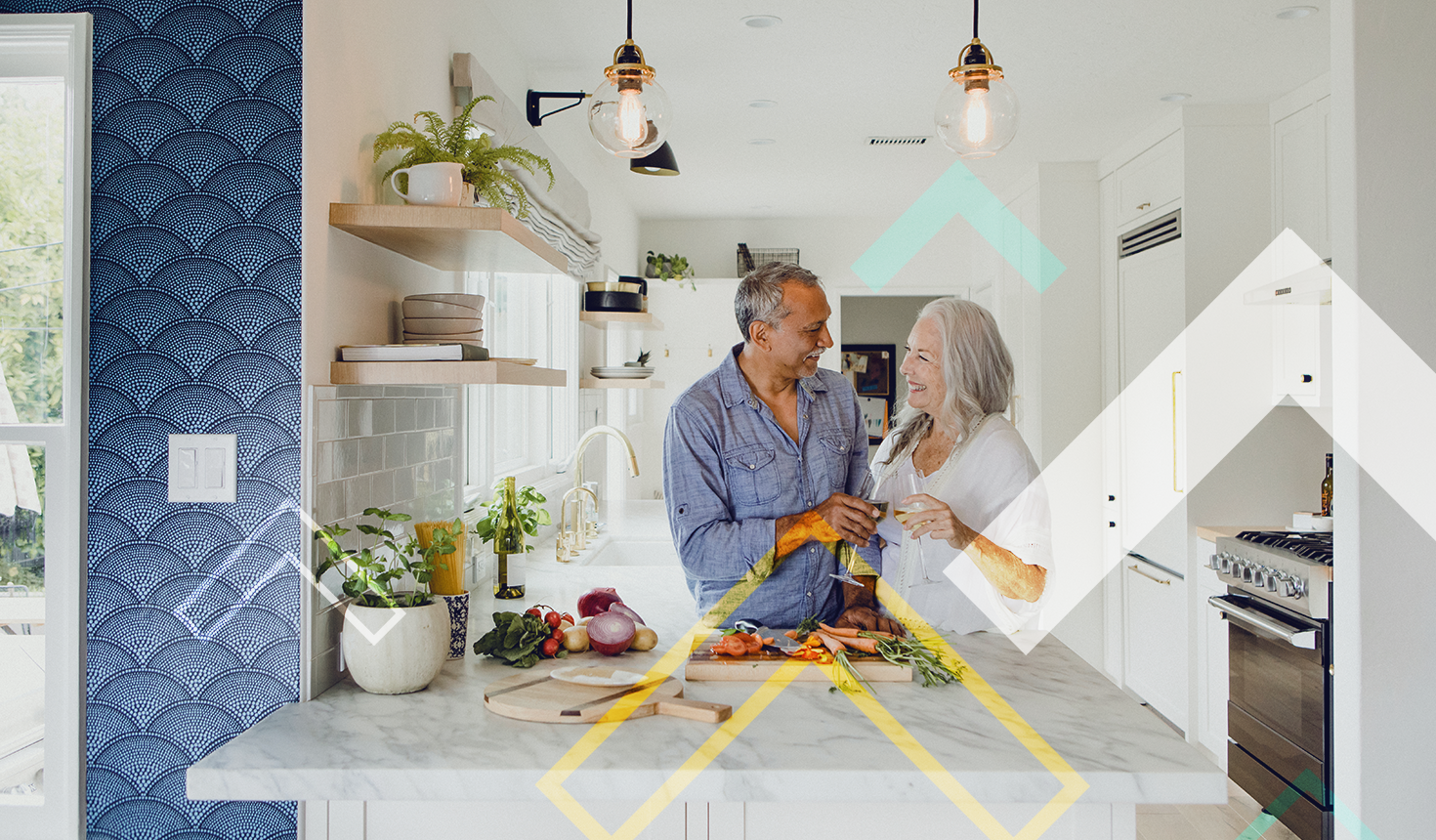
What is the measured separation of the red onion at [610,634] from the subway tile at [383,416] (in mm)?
557

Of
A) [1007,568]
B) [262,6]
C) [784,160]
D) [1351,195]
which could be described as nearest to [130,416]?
[262,6]

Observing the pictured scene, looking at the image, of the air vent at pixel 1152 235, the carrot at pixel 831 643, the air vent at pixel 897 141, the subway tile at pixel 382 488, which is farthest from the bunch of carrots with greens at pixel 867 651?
the air vent at pixel 897 141

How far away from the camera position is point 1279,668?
297cm

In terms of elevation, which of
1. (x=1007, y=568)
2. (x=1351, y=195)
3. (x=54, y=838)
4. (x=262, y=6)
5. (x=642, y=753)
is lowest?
(x=54, y=838)

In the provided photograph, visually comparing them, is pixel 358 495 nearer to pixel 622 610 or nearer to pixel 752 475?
pixel 622 610

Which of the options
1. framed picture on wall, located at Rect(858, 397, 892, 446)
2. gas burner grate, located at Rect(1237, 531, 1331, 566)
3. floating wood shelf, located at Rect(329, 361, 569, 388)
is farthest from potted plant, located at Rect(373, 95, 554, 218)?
framed picture on wall, located at Rect(858, 397, 892, 446)

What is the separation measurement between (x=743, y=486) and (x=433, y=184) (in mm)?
819

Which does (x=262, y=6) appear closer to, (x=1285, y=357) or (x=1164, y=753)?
→ (x=1164, y=753)

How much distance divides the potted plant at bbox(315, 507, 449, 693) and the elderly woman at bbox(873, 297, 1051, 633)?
0.91m

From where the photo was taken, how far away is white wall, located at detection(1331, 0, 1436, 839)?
1.98 m

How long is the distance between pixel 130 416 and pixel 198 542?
23 cm

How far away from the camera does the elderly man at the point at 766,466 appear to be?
5.94ft

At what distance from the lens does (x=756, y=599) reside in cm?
189

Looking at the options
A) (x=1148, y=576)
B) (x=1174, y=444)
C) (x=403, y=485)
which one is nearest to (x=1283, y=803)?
(x=1148, y=576)
